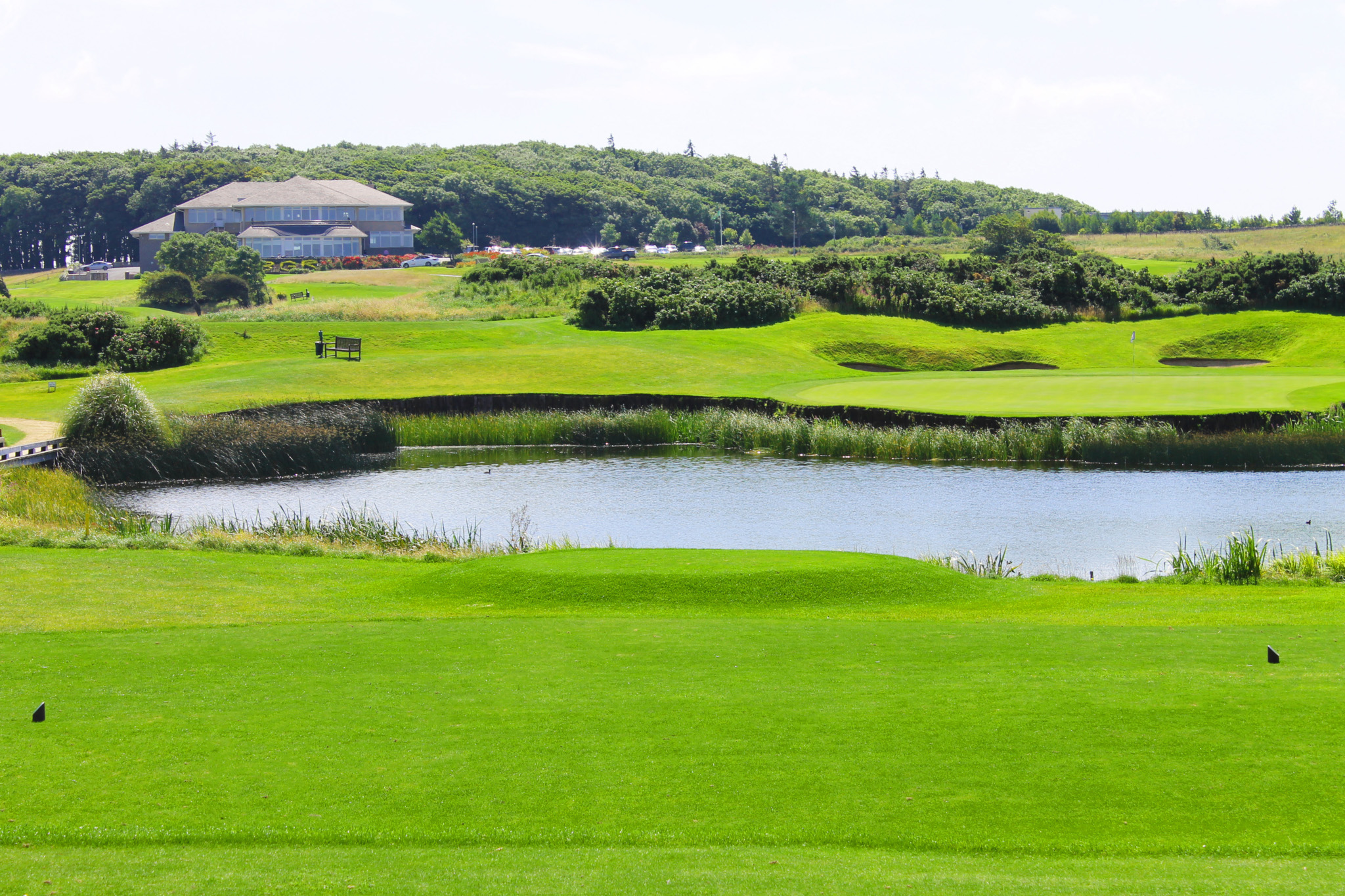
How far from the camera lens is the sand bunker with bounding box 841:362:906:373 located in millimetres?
44531

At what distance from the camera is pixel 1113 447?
27.7 m

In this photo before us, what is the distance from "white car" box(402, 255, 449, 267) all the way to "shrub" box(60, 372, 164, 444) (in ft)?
217

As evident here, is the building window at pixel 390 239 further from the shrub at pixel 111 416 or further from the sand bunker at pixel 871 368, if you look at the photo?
the shrub at pixel 111 416

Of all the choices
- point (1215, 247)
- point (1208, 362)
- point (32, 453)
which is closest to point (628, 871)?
point (32, 453)

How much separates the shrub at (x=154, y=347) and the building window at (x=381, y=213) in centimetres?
7321

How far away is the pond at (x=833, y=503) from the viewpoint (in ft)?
64.5

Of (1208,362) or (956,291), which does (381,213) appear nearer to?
(956,291)

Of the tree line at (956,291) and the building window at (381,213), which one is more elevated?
the building window at (381,213)

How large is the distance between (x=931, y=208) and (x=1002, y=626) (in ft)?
471

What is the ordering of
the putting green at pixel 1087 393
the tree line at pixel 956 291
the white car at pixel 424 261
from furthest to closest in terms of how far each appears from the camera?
the white car at pixel 424 261 < the tree line at pixel 956 291 < the putting green at pixel 1087 393

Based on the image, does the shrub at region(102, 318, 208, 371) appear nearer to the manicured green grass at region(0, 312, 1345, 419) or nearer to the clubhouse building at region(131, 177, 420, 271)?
the manicured green grass at region(0, 312, 1345, 419)

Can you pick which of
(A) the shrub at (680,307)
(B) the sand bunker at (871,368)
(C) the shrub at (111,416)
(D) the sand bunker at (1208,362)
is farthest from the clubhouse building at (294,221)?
(D) the sand bunker at (1208,362)

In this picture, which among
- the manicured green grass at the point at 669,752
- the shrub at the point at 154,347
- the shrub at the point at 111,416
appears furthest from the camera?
the shrub at the point at 154,347

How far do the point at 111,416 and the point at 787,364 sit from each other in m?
24.1
